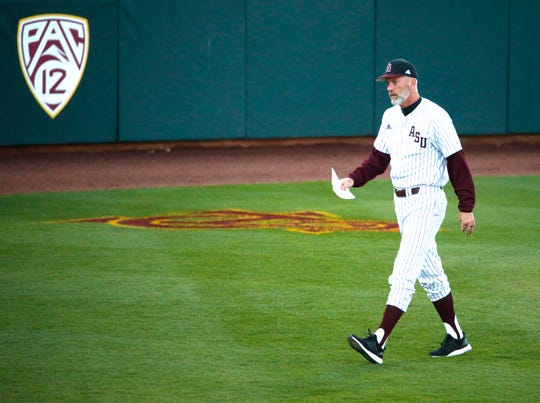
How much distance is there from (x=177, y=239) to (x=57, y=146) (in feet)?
23.7

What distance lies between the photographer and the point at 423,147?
6.07 meters

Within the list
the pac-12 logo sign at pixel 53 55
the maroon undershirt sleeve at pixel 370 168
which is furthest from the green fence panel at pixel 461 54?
the maroon undershirt sleeve at pixel 370 168

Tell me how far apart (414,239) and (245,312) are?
1.60 m

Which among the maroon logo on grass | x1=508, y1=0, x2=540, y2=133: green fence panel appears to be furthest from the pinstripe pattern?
x1=508, y1=0, x2=540, y2=133: green fence panel

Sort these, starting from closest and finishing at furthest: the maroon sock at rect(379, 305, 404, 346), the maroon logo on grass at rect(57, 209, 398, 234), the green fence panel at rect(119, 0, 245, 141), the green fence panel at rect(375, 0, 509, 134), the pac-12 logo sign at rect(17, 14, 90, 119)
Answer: the maroon sock at rect(379, 305, 404, 346) < the maroon logo on grass at rect(57, 209, 398, 234) < the pac-12 logo sign at rect(17, 14, 90, 119) < the green fence panel at rect(119, 0, 245, 141) < the green fence panel at rect(375, 0, 509, 134)

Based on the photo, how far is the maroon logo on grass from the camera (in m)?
10.8

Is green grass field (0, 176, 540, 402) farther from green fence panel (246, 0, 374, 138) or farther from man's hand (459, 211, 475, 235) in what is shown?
green fence panel (246, 0, 374, 138)

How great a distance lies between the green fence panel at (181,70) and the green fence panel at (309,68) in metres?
0.29

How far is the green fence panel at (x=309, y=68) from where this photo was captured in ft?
57.3

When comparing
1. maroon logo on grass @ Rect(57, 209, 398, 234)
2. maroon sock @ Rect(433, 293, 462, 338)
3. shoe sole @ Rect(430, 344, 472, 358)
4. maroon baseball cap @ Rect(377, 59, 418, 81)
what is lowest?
maroon logo on grass @ Rect(57, 209, 398, 234)

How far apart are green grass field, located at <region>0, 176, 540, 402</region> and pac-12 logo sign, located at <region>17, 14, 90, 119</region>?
4.74 metres

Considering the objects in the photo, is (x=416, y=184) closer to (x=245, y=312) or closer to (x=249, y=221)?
(x=245, y=312)

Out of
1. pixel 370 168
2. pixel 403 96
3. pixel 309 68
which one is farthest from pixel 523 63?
pixel 403 96

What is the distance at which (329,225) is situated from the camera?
11.0 m
